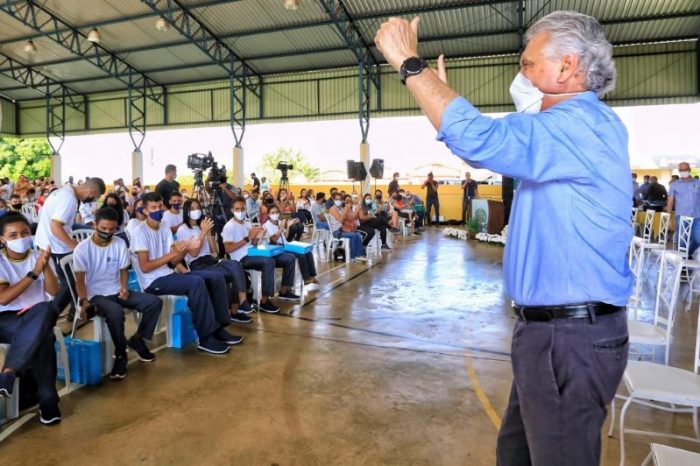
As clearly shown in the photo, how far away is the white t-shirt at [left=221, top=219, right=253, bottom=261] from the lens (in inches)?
187

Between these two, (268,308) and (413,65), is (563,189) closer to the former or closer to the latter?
(413,65)

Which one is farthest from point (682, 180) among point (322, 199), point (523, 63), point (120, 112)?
point (120, 112)

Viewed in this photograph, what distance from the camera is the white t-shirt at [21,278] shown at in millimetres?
2559

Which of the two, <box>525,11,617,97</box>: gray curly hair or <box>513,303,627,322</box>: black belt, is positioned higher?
<box>525,11,617,97</box>: gray curly hair

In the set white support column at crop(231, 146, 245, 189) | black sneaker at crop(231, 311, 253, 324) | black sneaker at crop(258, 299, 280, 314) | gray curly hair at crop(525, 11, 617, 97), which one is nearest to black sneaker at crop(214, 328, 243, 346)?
black sneaker at crop(231, 311, 253, 324)

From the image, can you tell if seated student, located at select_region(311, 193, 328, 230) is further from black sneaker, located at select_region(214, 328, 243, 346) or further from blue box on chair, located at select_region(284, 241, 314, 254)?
black sneaker, located at select_region(214, 328, 243, 346)

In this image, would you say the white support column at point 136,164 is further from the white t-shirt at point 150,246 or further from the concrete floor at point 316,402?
the white t-shirt at point 150,246

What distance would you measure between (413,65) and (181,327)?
125 inches

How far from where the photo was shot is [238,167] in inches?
657

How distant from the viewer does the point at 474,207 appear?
11.8m

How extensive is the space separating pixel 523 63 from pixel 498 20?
41.6 ft

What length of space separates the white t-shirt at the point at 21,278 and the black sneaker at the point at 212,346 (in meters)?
1.11

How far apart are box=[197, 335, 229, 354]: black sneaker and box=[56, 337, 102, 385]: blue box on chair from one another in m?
0.74

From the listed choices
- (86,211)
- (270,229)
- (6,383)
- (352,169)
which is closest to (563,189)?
(6,383)
